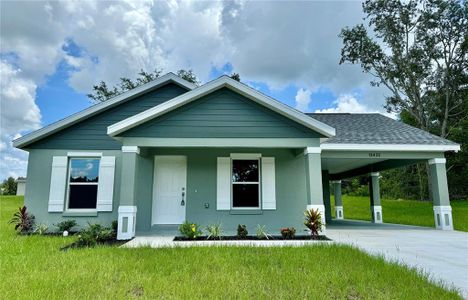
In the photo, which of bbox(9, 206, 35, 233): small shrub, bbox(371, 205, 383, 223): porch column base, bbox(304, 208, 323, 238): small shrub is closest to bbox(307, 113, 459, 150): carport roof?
bbox(304, 208, 323, 238): small shrub

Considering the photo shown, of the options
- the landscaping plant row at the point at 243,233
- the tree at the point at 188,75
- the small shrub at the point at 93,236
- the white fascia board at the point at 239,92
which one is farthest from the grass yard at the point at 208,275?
the tree at the point at 188,75

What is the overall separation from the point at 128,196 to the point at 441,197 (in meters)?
10.0

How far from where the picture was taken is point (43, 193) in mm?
9648

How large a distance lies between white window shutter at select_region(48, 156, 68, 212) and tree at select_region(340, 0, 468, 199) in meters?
20.8

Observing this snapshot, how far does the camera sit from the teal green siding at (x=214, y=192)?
9.52 metres

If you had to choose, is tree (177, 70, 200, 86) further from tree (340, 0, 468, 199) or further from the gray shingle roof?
the gray shingle roof

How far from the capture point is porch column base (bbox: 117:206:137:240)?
7.72m

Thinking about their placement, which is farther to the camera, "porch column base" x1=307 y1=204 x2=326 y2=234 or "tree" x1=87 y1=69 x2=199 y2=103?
"tree" x1=87 y1=69 x2=199 y2=103

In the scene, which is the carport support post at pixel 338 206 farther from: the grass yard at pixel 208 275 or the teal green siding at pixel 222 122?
the grass yard at pixel 208 275

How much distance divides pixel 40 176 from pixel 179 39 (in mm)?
10106

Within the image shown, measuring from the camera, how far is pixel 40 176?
31.8 ft

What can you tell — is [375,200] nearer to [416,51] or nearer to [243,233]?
[243,233]

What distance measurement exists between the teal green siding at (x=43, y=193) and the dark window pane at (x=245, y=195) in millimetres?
3771

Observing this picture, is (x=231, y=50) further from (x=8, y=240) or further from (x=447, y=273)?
(x=447, y=273)
